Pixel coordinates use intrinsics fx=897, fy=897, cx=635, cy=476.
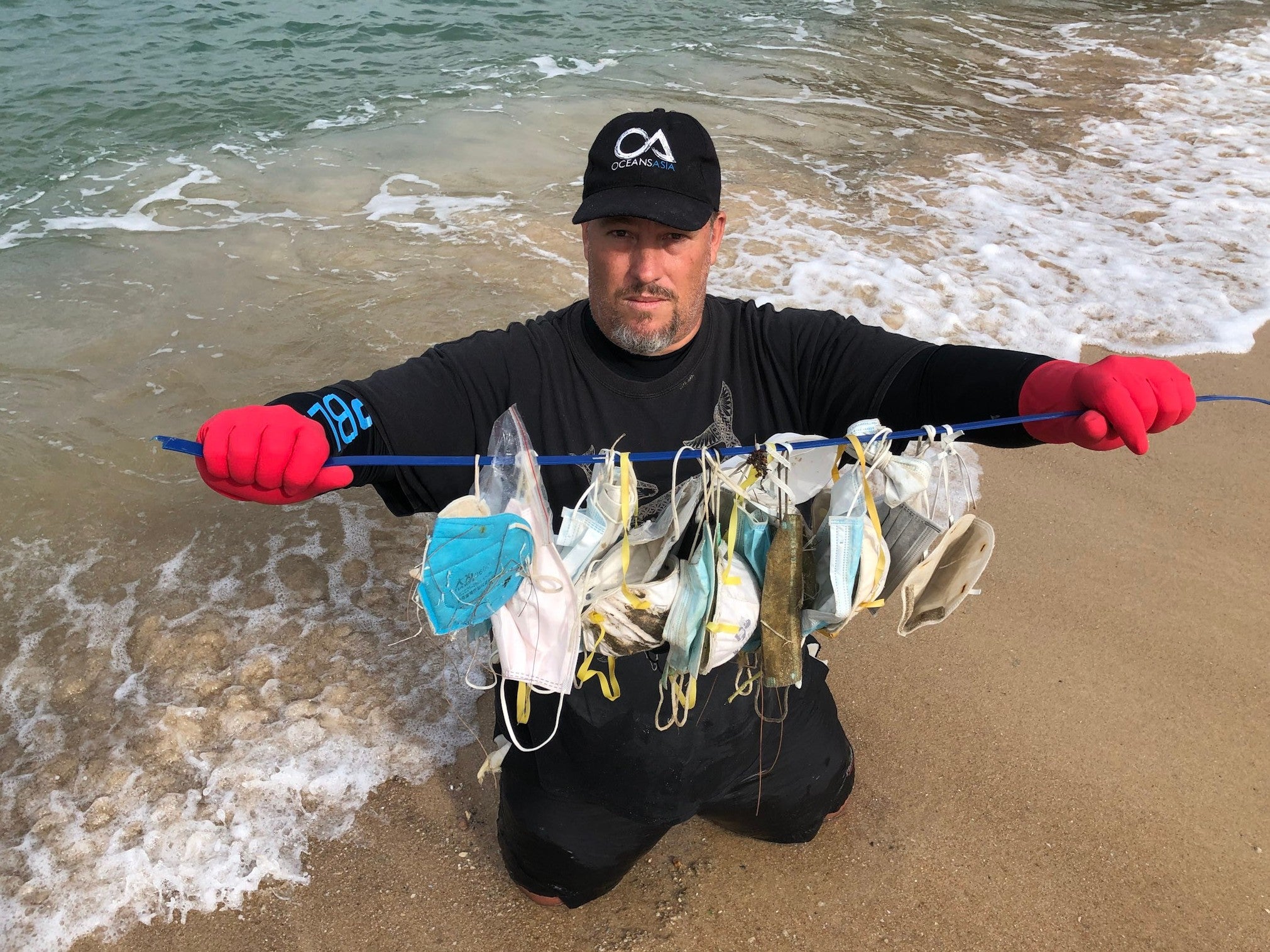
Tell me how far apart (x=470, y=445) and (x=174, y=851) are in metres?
1.66

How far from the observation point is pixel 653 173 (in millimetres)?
Answer: 2516

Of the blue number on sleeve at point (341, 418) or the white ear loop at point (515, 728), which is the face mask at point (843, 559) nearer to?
the white ear loop at point (515, 728)

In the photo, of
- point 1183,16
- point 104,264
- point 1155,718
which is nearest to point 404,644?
point 1155,718

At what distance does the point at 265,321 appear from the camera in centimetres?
592

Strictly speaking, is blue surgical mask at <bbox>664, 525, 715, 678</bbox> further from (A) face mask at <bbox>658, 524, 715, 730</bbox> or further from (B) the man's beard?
(B) the man's beard

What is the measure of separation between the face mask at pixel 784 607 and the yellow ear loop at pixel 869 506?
163 millimetres

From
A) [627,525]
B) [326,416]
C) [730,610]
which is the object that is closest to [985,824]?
[730,610]

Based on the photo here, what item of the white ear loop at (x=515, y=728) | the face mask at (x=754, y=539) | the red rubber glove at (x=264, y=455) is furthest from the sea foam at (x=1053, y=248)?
the red rubber glove at (x=264, y=455)

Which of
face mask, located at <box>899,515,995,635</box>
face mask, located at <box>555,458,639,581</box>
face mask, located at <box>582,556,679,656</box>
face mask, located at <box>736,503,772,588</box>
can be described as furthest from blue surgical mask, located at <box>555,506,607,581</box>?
face mask, located at <box>899,515,995,635</box>

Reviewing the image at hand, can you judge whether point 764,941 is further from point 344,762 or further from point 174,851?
point 174,851

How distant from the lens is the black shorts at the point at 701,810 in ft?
8.52

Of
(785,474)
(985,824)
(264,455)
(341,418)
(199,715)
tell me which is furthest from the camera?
(199,715)

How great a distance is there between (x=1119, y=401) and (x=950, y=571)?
56cm

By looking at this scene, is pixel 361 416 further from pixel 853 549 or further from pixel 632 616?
pixel 853 549
